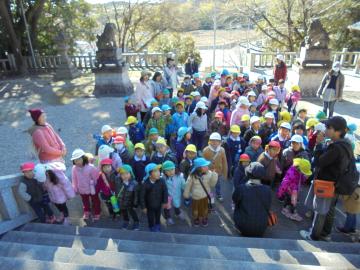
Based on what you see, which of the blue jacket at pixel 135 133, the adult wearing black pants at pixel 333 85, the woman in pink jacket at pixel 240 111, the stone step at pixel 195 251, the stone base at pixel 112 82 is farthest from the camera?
the stone base at pixel 112 82

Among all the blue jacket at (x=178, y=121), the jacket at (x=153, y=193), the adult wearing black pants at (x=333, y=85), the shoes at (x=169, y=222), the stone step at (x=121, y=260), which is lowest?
the shoes at (x=169, y=222)

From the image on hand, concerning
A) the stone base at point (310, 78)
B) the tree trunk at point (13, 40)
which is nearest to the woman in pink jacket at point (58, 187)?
the stone base at point (310, 78)

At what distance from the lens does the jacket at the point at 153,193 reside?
4117 mm

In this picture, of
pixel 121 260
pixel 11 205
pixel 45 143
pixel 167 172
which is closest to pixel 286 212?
pixel 167 172

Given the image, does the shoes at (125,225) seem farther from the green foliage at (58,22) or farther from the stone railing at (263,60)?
the green foliage at (58,22)

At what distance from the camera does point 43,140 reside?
183 inches

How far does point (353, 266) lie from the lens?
3.08 metres

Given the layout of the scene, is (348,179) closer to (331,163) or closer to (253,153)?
(331,163)

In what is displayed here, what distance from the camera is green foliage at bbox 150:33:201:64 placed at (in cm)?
2177

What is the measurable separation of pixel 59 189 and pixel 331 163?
383 centimetres

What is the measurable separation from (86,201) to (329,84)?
6.99 m

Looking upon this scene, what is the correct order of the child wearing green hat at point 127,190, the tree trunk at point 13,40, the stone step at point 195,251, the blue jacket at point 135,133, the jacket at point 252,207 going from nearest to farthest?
the stone step at point 195,251 < the jacket at point 252,207 < the child wearing green hat at point 127,190 < the blue jacket at point 135,133 < the tree trunk at point 13,40

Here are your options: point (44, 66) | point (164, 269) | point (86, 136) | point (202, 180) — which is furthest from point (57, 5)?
point (164, 269)

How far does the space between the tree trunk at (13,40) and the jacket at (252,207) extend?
17.6 meters
